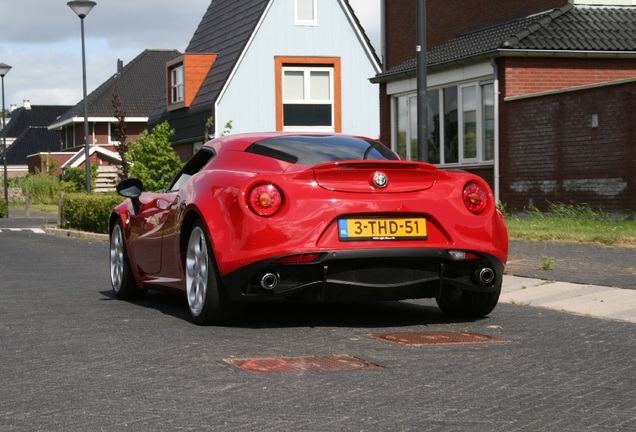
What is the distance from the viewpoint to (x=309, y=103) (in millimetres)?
40875

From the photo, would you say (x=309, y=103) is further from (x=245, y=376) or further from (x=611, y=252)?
(x=245, y=376)

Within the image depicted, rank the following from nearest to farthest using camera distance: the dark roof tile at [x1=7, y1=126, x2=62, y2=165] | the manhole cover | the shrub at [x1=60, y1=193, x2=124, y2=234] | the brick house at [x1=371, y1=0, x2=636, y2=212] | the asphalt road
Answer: the asphalt road → the manhole cover → the brick house at [x1=371, y1=0, x2=636, y2=212] → the shrub at [x1=60, y1=193, x2=124, y2=234] → the dark roof tile at [x1=7, y1=126, x2=62, y2=165]

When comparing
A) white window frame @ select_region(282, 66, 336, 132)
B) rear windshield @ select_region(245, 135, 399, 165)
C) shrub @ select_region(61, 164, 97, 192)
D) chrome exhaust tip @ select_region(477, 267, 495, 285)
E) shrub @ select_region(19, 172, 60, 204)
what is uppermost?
white window frame @ select_region(282, 66, 336, 132)

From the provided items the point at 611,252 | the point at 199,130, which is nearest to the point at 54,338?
the point at 611,252

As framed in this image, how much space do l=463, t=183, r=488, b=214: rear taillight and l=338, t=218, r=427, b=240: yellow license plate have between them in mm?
425

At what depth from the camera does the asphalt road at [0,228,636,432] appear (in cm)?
505

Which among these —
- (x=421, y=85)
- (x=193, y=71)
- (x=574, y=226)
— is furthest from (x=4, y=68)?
(x=421, y=85)

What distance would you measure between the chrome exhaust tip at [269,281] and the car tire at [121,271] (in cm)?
289

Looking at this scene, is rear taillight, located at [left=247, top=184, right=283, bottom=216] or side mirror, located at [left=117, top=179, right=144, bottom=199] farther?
side mirror, located at [left=117, top=179, right=144, bottom=199]

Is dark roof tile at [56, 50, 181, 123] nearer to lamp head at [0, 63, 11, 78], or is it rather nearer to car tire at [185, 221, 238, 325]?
lamp head at [0, 63, 11, 78]

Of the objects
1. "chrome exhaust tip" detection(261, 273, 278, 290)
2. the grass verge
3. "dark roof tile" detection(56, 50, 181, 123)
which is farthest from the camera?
"dark roof tile" detection(56, 50, 181, 123)

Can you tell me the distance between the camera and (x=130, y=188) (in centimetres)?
1023

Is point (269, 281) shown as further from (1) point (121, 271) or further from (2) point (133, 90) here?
(2) point (133, 90)

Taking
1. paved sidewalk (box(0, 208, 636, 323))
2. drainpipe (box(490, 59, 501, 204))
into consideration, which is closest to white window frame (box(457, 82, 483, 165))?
drainpipe (box(490, 59, 501, 204))
